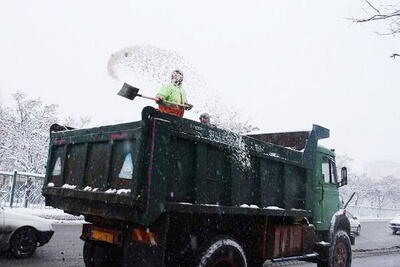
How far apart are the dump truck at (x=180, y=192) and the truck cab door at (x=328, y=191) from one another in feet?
3.09

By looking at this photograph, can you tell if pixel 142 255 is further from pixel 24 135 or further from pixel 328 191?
pixel 24 135

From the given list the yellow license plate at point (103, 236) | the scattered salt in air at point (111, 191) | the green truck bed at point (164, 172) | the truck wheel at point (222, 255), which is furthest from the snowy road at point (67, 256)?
the truck wheel at point (222, 255)

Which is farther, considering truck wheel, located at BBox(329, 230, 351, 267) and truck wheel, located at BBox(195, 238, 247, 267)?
truck wheel, located at BBox(329, 230, 351, 267)

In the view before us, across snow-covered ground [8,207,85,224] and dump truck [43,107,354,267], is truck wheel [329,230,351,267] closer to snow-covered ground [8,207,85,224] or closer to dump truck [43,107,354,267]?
dump truck [43,107,354,267]

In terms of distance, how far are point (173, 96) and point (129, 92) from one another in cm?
98

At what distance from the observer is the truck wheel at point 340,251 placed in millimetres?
7657

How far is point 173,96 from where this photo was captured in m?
6.39

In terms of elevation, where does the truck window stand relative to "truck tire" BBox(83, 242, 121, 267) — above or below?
above

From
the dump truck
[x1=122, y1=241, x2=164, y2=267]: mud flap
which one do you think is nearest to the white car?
the dump truck

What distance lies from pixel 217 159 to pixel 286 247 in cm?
224

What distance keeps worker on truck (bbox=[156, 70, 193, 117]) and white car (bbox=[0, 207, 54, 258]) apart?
3.67 metres

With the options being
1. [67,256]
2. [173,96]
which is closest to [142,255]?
[173,96]

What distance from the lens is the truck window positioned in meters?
8.01

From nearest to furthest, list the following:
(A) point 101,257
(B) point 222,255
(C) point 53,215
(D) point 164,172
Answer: (D) point 164,172
(B) point 222,255
(A) point 101,257
(C) point 53,215
